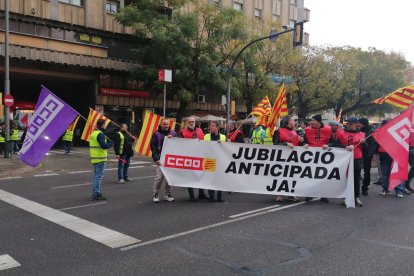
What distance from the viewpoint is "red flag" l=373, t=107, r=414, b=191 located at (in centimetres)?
809

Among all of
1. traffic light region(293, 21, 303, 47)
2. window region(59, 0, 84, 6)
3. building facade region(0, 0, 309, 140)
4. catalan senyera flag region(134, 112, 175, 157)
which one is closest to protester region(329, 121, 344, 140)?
catalan senyera flag region(134, 112, 175, 157)

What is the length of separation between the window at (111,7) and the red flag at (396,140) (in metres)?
24.8

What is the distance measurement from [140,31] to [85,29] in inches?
155

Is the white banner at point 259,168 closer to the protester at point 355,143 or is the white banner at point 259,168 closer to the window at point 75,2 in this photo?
the protester at point 355,143

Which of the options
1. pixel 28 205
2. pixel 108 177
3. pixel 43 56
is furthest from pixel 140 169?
pixel 43 56

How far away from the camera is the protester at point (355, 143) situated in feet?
26.7

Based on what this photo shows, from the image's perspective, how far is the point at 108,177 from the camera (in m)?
12.9

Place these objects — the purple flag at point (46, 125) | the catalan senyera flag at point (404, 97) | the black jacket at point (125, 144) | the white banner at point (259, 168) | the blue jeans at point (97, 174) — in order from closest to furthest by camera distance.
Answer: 1. the white banner at point (259, 168)
2. the blue jeans at point (97, 174)
3. the purple flag at point (46, 125)
4. the catalan senyera flag at point (404, 97)
5. the black jacket at point (125, 144)

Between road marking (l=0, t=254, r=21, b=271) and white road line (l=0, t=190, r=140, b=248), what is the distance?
43.2 inches

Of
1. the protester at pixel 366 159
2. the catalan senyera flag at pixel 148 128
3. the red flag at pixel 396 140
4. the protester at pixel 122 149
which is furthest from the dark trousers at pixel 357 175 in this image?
the protester at pixel 122 149

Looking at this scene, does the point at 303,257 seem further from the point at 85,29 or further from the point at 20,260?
the point at 85,29

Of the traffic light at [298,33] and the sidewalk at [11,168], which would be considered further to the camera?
the traffic light at [298,33]

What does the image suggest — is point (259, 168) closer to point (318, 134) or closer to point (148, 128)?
point (318, 134)

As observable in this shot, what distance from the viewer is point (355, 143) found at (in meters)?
8.32
